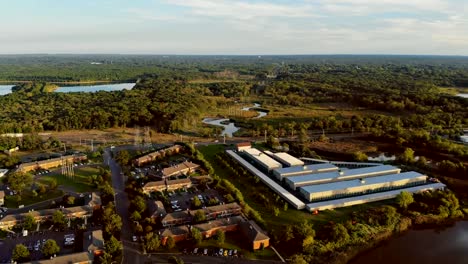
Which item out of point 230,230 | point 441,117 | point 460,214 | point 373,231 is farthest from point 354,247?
point 441,117

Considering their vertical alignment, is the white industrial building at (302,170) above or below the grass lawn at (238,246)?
A: above

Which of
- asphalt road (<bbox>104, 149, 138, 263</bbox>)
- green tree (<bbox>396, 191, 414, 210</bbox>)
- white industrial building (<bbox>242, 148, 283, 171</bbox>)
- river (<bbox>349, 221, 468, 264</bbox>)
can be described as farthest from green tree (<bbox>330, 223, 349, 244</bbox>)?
asphalt road (<bbox>104, 149, 138, 263</bbox>)

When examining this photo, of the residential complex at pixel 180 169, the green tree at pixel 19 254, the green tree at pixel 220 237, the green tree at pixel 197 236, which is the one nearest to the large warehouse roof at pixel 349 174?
the residential complex at pixel 180 169

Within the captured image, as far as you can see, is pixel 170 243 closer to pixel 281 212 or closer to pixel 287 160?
pixel 281 212

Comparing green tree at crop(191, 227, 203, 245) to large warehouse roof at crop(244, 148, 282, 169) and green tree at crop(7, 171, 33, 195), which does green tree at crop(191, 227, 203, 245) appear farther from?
green tree at crop(7, 171, 33, 195)

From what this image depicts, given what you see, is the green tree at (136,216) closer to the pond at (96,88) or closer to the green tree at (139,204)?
the green tree at (139,204)

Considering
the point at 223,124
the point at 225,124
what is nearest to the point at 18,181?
the point at 223,124
